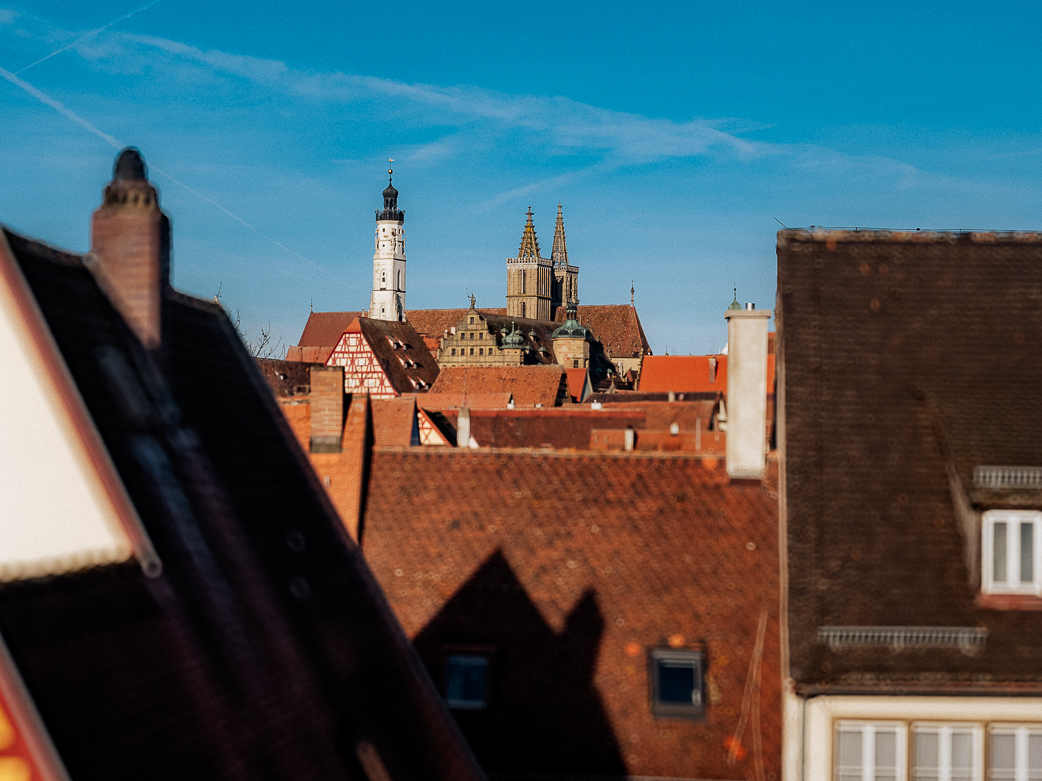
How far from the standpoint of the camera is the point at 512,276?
16562cm

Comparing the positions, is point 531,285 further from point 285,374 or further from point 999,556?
point 999,556

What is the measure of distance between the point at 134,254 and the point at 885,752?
833 cm

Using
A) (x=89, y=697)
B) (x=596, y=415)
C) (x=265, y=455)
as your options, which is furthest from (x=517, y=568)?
(x=596, y=415)

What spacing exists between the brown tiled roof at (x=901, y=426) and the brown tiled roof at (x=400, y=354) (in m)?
80.5

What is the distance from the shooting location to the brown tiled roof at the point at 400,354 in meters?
94.6

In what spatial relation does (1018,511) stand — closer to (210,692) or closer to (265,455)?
(265,455)

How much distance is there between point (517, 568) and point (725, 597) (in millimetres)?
2512

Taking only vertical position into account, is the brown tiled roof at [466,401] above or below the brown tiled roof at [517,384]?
below

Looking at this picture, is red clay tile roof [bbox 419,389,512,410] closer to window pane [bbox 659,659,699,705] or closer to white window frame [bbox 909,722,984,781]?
window pane [bbox 659,659,699,705]

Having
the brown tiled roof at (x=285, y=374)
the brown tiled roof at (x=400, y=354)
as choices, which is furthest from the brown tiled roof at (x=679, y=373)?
the brown tiled roof at (x=400, y=354)

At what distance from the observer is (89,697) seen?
196 inches

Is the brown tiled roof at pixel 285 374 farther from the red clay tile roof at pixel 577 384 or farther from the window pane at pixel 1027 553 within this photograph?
the window pane at pixel 1027 553

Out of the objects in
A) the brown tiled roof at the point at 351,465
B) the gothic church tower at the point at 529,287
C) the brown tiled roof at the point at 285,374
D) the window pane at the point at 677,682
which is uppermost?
the gothic church tower at the point at 529,287

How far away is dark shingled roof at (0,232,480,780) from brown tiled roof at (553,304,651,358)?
132424 mm
